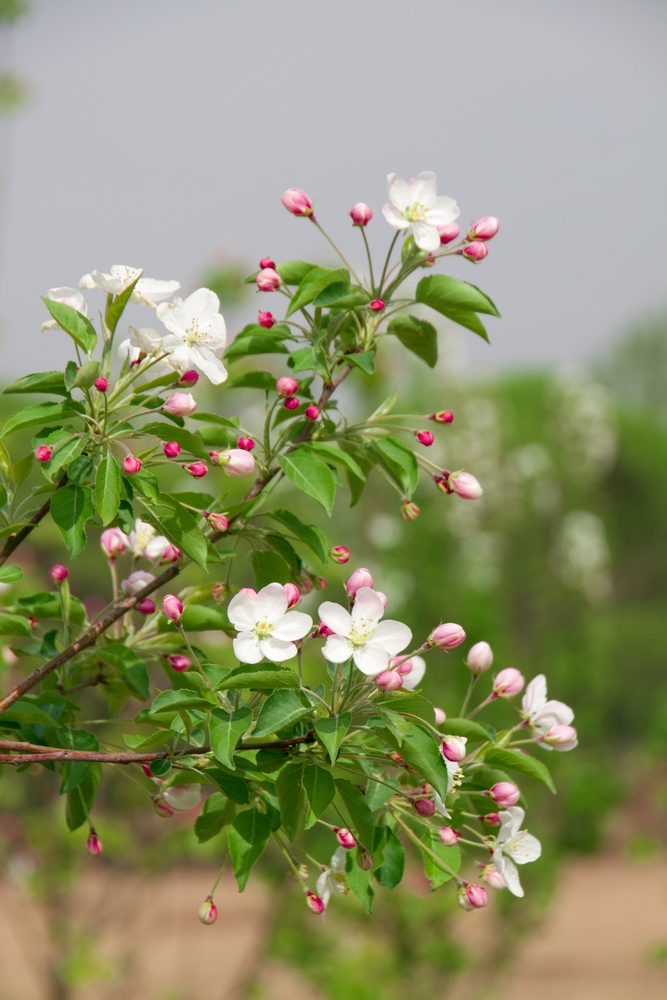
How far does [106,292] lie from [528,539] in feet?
33.4

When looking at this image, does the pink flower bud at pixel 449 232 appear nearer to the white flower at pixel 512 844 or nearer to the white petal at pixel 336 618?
the white petal at pixel 336 618

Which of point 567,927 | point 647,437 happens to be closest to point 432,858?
point 567,927

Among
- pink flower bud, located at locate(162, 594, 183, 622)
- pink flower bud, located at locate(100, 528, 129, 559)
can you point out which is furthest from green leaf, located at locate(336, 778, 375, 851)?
pink flower bud, located at locate(100, 528, 129, 559)

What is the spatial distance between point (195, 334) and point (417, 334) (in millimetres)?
322

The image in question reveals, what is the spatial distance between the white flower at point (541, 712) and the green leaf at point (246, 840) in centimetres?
33

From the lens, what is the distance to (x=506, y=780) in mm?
1012

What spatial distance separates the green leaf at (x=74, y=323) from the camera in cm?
98

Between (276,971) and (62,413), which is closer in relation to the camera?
(62,413)

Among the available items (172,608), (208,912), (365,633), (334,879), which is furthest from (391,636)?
(208,912)

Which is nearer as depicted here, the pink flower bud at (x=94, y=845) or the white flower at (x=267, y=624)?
the white flower at (x=267, y=624)

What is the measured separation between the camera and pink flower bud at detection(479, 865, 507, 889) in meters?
0.96

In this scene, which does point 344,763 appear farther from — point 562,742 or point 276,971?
point 276,971

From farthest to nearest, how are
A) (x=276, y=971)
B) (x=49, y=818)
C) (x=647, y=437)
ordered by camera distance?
1. (x=647, y=437)
2. (x=276, y=971)
3. (x=49, y=818)

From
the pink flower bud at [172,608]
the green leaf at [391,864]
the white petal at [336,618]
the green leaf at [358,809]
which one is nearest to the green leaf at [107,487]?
the pink flower bud at [172,608]
